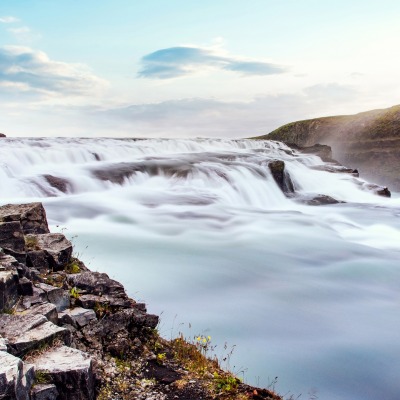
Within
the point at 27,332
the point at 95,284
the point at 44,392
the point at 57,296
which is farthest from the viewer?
the point at 95,284

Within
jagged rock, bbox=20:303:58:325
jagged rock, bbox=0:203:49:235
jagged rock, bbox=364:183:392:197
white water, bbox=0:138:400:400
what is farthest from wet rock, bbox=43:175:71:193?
jagged rock, bbox=364:183:392:197

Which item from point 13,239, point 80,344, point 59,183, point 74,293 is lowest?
point 80,344

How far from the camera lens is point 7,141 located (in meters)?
30.1

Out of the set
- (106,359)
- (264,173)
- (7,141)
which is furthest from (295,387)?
(7,141)

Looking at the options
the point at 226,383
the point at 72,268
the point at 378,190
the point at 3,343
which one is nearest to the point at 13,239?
the point at 72,268

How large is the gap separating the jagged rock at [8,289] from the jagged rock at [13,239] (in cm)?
112

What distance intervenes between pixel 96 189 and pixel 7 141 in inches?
471

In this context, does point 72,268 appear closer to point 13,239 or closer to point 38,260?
point 38,260

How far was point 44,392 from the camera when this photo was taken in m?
3.91

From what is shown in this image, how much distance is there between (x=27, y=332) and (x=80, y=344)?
915 mm

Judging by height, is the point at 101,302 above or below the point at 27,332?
below

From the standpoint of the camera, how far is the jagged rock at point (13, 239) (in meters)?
6.54

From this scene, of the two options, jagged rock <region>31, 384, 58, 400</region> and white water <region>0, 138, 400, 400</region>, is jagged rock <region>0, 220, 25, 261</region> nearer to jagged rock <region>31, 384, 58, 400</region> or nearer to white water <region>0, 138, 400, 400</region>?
white water <region>0, 138, 400, 400</region>

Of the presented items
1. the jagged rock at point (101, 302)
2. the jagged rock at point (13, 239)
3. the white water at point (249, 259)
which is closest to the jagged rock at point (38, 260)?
the jagged rock at point (13, 239)
